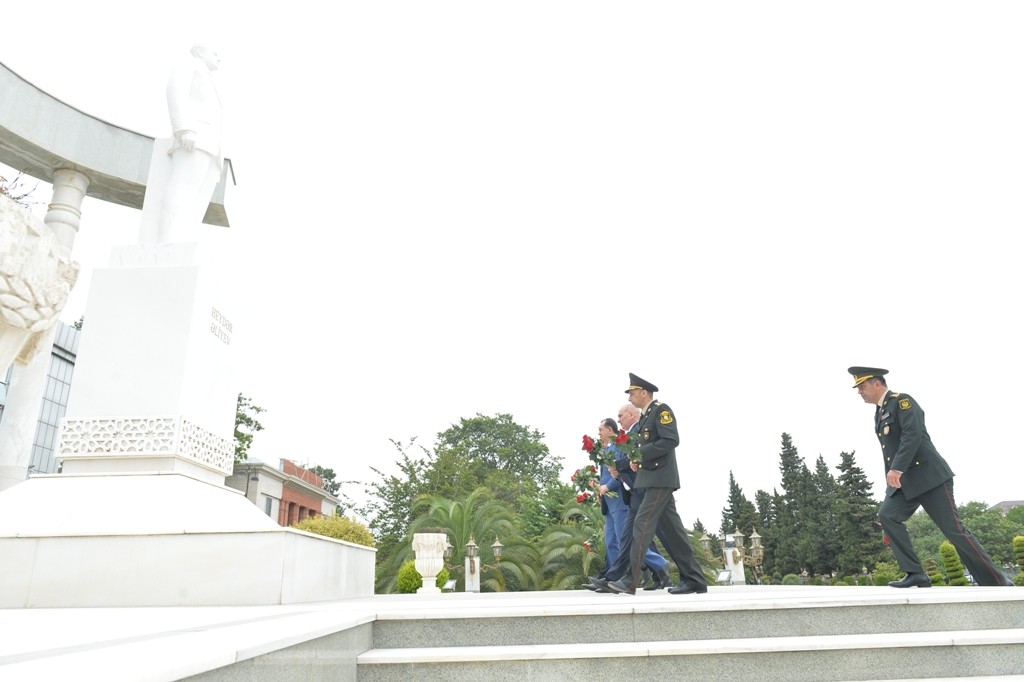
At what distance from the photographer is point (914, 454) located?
18.6 ft

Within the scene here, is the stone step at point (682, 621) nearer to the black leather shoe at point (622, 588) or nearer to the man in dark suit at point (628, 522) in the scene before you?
the black leather shoe at point (622, 588)

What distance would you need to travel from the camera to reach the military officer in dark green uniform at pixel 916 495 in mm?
5539

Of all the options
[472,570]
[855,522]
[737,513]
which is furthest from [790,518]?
[472,570]

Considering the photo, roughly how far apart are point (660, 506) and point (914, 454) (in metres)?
2.41

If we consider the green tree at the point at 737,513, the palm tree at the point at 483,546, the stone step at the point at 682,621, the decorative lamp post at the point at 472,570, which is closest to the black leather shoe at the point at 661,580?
the stone step at the point at 682,621

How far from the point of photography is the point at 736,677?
320 cm

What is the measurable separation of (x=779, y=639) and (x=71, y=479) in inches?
239

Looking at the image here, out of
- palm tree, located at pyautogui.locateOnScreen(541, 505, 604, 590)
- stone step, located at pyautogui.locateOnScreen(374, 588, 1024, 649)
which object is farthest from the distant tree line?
stone step, located at pyautogui.locateOnScreen(374, 588, 1024, 649)

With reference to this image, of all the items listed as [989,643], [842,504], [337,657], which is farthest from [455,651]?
[842,504]

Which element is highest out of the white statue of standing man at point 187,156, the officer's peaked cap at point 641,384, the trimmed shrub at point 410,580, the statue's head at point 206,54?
the statue's head at point 206,54

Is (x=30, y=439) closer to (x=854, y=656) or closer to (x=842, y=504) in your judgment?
(x=854, y=656)

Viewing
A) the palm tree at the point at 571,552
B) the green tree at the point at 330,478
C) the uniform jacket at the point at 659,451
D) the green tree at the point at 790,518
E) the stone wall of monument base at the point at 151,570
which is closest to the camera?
the stone wall of monument base at the point at 151,570

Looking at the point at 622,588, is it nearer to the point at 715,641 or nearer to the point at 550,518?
the point at 715,641

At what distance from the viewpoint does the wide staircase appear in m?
3.13
